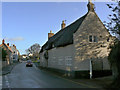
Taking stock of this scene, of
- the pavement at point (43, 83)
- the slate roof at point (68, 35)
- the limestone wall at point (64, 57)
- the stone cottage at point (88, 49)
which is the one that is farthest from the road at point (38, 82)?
the slate roof at point (68, 35)

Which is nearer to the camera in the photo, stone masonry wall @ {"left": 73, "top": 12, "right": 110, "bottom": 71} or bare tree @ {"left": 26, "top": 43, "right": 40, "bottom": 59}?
stone masonry wall @ {"left": 73, "top": 12, "right": 110, "bottom": 71}

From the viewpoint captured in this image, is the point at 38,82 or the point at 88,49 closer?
the point at 38,82

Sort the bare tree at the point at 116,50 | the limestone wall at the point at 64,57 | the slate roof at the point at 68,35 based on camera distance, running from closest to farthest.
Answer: the bare tree at the point at 116,50
the limestone wall at the point at 64,57
the slate roof at the point at 68,35

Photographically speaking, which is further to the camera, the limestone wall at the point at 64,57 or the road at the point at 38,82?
the limestone wall at the point at 64,57

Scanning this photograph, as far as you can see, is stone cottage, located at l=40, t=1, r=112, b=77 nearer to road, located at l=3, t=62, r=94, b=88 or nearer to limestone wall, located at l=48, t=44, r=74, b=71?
limestone wall, located at l=48, t=44, r=74, b=71

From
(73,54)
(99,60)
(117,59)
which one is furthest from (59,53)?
(117,59)

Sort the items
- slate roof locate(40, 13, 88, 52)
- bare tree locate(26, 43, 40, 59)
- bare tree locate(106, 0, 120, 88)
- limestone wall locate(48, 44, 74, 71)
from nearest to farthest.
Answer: bare tree locate(106, 0, 120, 88)
limestone wall locate(48, 44, 74, 71)
slate roof locate(40, 13, 88, 52)
bare tree locate(26, 43, 40, 59)

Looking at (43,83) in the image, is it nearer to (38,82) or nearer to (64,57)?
(38,82)

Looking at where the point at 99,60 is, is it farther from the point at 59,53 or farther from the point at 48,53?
the point at 48,53

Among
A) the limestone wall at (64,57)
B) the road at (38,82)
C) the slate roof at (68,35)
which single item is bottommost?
the road at (38,82)

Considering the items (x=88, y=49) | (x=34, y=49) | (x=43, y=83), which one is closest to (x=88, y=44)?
(x=88, y=49)

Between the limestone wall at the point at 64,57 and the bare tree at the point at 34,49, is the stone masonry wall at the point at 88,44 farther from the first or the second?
the bare tree at the point at 34,49

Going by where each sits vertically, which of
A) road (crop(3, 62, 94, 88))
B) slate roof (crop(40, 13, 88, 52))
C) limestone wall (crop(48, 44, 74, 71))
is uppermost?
slate roof (crop(40, 13, 88, 52))

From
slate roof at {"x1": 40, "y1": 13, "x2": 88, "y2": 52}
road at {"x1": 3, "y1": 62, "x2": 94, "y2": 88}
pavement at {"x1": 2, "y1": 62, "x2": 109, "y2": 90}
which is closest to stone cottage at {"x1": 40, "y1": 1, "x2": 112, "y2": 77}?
slate roof at {"x1": 40, "y1": 13, "x2": 88, "y2": 52}
